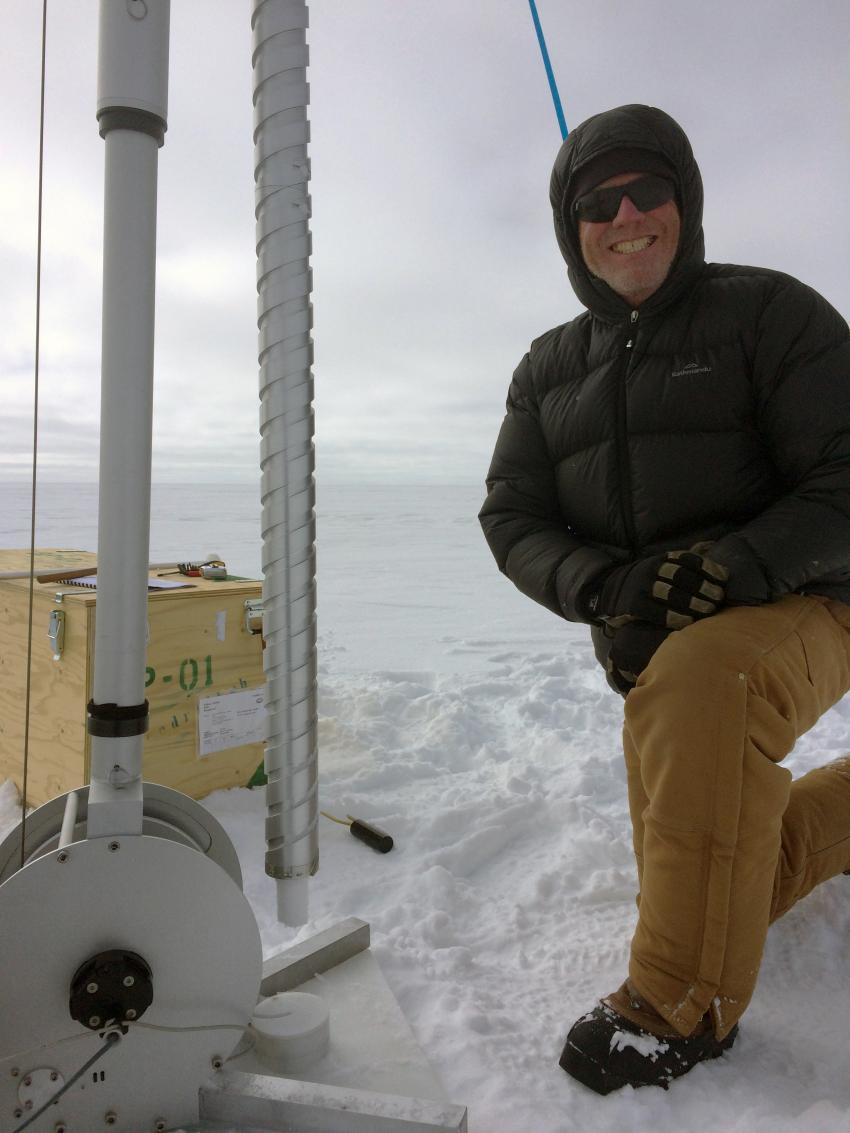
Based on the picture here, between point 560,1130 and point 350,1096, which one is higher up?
point 350,1096

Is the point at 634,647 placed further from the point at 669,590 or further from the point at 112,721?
the point at 112,721

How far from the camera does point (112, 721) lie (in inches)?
38.7

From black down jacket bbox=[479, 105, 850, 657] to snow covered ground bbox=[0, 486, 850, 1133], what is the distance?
655mm

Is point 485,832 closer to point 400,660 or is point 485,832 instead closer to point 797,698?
point 797,698

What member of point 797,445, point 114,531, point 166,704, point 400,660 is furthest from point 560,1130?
point 400,660

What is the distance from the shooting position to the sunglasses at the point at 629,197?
156cm

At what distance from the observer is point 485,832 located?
7.09 ft

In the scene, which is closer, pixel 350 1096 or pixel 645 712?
pixel 350 1096

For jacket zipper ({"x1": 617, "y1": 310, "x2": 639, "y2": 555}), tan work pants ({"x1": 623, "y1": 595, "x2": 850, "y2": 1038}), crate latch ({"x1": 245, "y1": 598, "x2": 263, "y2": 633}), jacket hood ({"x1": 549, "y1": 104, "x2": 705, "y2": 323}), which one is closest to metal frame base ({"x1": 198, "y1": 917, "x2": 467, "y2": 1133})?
tan work pants ({"x1": 623, "y1": 595, "x2": 850, "y2": 1038})

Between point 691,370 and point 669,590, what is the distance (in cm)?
46

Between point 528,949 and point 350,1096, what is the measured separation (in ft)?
2.26

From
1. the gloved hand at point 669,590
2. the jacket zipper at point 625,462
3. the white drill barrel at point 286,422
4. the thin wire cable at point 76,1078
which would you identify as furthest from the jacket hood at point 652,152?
the thin wire cable at point 76,1078

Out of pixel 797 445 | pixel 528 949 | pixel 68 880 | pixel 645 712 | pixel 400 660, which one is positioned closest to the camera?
pixel 68 880

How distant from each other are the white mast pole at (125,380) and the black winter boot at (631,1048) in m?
0.80
